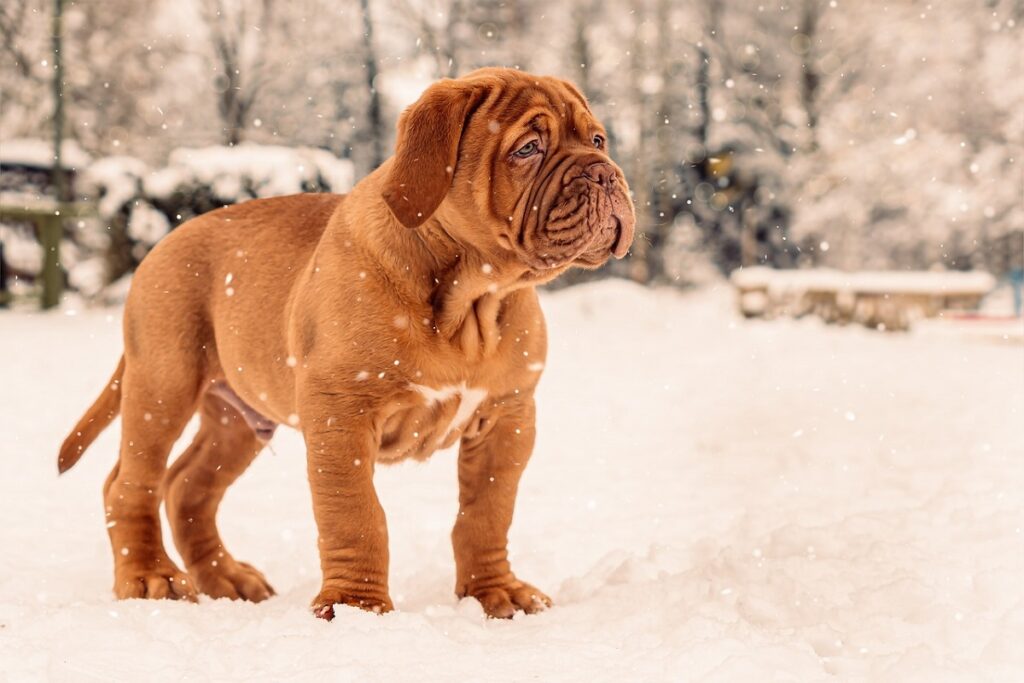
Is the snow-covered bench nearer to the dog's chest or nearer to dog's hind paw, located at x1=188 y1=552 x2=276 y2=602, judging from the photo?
dog's hind paw, located at x1=188 y1=552 x2=276 y2=602

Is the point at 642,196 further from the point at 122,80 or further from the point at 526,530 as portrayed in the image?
the point at 526,530

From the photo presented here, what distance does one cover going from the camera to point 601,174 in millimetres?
3180

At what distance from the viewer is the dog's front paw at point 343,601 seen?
3290mm

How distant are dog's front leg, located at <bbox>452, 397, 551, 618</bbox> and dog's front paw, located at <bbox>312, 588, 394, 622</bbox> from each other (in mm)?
442

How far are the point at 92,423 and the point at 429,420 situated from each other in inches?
62.3

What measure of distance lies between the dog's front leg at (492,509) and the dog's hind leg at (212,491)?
91 cm

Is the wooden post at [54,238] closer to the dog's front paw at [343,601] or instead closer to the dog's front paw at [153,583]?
the dog's front paw at [153,583]

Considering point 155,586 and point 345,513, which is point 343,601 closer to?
point 345,513

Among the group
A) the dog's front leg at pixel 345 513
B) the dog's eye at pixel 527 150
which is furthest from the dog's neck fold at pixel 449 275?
the dog's front leg at pixel 345 513

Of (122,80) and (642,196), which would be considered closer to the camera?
(642,196)

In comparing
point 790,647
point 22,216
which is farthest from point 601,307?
point 790,647

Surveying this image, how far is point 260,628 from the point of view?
10.3 ft

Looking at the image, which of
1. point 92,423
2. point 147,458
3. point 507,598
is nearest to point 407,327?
point 507,598

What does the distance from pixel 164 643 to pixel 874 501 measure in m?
3.58
